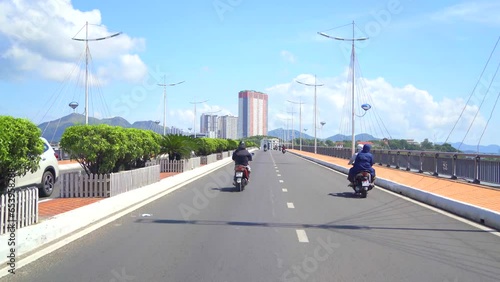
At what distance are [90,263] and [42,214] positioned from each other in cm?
393

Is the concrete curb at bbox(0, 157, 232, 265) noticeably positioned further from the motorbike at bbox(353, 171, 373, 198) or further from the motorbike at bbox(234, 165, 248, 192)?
the motorbike at bbox(353, 171, 373, 198)

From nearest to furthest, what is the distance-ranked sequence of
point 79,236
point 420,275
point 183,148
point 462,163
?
point 420,275, point 79,236, point 462,163, point 183,148

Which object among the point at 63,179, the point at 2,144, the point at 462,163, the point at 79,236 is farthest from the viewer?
the point at 462,163

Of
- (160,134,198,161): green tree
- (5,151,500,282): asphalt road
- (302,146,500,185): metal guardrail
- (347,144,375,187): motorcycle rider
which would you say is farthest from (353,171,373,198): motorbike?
(160,134,198,161): green tree

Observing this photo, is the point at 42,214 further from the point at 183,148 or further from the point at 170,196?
the point at 183,148

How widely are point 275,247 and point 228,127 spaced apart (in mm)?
138957

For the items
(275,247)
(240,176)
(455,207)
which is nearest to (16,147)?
(275,247)

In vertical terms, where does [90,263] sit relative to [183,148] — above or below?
below

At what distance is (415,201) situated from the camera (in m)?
15.8

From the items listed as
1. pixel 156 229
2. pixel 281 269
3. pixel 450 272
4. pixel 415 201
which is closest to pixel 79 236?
pixel 156 229

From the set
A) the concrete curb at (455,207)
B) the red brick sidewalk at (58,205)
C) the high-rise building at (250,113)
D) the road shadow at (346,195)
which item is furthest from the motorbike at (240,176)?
the high-rise building at (250,113)

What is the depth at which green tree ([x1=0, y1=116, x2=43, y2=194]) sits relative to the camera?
26.6 feet

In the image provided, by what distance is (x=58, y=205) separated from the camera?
1202cm

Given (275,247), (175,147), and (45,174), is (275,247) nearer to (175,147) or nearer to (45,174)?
(45,174)
